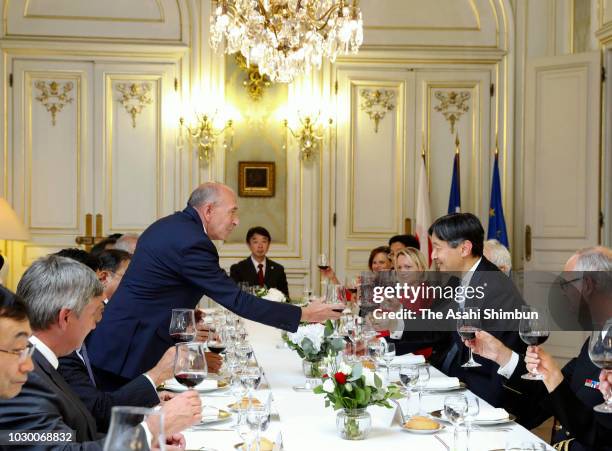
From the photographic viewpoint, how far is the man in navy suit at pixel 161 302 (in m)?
4.14

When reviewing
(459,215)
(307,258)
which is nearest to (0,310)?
(459,215)

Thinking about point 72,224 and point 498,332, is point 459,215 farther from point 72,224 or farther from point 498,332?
point 72,224

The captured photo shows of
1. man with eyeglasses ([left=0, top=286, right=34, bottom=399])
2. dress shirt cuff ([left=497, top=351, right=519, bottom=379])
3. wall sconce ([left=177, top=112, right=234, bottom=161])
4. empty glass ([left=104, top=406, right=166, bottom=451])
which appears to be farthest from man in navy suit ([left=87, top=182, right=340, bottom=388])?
wall sconce ([left=177, top=112, right=234, bottom=161])

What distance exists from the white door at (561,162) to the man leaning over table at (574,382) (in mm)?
4676

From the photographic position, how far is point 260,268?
344 inches

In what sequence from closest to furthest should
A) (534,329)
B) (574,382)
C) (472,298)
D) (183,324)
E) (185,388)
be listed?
(534,329), (574,382), (183,324), (185,388), (472,298)

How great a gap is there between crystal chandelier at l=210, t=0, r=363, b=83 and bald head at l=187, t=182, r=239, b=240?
2.20 metres

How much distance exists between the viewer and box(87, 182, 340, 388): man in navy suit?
13.6ft

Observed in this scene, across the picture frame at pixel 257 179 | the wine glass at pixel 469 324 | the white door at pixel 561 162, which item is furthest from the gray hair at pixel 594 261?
the picture frame at pixel 257 179

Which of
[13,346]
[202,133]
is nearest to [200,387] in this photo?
[13,346]

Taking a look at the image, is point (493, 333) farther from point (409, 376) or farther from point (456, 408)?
point (456, 408)

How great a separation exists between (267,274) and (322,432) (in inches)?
226

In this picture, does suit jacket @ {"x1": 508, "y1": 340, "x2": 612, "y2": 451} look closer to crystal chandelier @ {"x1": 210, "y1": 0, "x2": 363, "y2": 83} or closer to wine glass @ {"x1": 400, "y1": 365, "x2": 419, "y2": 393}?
wine glass @ {"x1": 400, "y1": 365, "x2": 419, "y2": 393}

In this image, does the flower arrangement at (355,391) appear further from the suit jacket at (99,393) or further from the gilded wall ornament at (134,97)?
the gilded wall ornament at (134,97)
